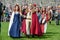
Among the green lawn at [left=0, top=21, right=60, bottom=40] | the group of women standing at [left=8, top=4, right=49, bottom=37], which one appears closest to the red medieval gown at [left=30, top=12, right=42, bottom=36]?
the group of women standing at [left=8, top=4, right=49, bottom=37]

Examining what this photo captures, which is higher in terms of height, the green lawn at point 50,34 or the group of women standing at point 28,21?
the group of women standing at point 28,21

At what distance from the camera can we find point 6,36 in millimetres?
5301

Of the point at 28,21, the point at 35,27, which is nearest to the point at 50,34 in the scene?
the point at 35,27

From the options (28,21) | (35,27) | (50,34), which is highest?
(28,21)

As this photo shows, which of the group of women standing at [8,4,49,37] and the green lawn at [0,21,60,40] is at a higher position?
the group of women standing at [8,4,49,37]

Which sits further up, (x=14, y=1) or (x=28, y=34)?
(x=14, y=1)

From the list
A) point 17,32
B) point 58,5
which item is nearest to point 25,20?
point 17,32

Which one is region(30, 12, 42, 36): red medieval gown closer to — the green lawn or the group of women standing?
the group of women standing

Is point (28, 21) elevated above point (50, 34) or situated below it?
above

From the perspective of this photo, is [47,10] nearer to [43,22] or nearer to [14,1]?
[43,22]

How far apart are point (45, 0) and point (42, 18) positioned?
1.18ft

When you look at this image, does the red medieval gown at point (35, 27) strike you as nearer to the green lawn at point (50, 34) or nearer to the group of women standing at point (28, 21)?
the group of women standing at point (28, 21)

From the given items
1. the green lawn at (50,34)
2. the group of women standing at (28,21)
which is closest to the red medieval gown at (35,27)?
the group of women standing at (28,21)

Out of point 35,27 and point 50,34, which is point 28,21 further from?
point 50,34
